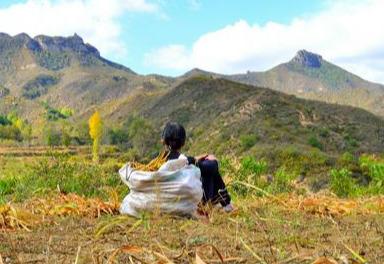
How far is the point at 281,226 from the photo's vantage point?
4777 mm

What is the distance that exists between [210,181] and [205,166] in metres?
0.15

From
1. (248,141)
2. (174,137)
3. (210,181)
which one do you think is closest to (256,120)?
(248,141)

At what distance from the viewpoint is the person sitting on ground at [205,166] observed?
5777 millimetres

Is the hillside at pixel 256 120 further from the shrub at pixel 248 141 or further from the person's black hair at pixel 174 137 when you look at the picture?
the person's black hair at pixel 174 137

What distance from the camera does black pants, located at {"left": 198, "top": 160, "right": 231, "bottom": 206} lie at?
595 centimetres

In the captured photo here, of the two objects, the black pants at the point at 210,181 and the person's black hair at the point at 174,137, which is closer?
the person's black hair at the point at 174,137

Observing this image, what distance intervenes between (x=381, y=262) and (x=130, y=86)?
17780 centimetres

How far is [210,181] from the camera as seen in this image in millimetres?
5988

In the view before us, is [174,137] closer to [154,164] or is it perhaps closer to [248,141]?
[154,164]

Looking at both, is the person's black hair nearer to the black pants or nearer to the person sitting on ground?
the person sitting on ground

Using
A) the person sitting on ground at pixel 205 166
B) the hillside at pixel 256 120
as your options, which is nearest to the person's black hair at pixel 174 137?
the person sitting on ground at pixel 205 166

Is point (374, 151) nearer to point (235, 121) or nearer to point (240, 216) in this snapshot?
point (235, 121)

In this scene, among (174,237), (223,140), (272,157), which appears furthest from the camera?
(223,140)

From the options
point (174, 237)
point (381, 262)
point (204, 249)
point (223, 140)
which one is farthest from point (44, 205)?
point (223, 140)
